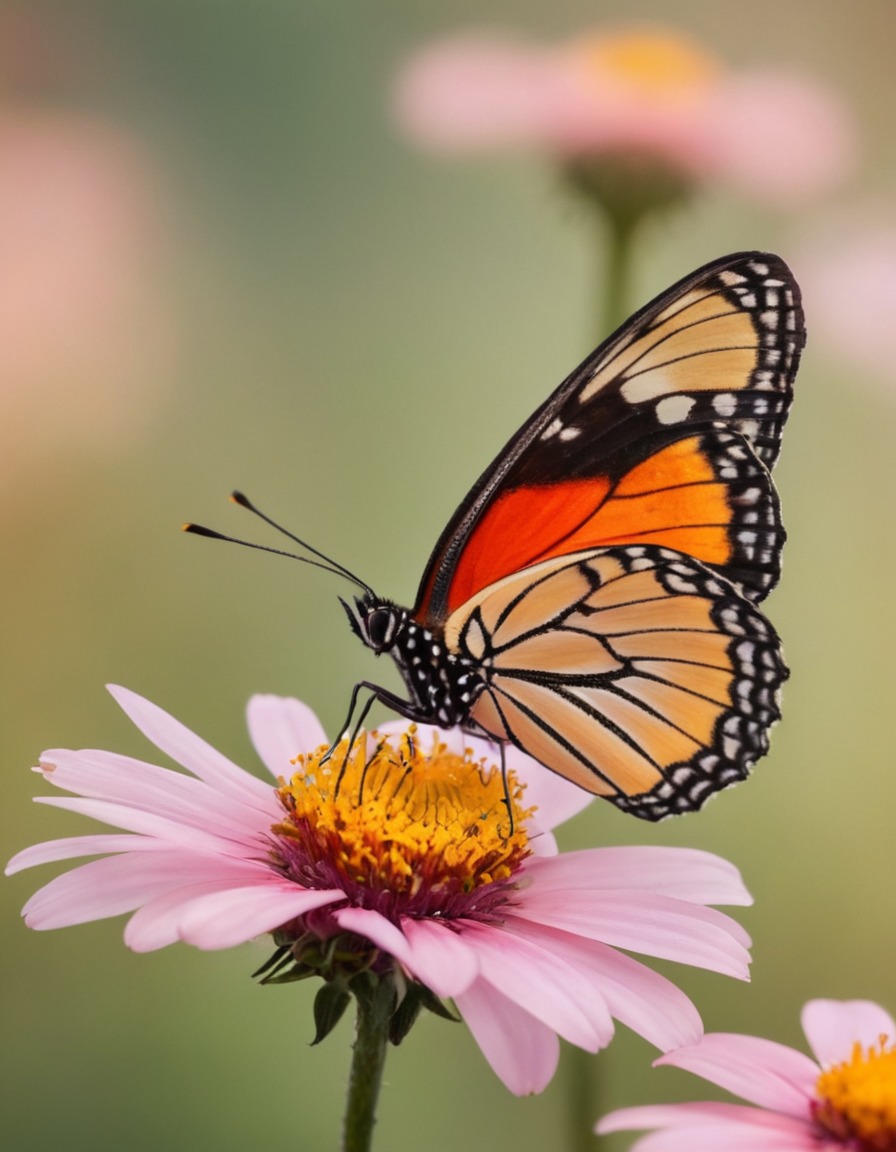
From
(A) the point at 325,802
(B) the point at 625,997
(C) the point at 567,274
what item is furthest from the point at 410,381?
(B) the point at 625,997

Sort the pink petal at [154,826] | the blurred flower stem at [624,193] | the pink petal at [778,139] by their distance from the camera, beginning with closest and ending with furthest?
the pink petal at [154,826] → the blurred flower stem at [624,193] → the pink petal at [778,139]

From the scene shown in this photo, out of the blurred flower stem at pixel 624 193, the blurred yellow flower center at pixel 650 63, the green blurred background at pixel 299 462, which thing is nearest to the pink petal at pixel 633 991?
the green blurred background at pixel 299 462

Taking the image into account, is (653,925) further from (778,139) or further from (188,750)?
(778,139)

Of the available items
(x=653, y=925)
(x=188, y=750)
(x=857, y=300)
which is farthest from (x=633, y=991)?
(x=857, y=300)

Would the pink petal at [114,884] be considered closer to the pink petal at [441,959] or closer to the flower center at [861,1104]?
the pink petal at [441,959]

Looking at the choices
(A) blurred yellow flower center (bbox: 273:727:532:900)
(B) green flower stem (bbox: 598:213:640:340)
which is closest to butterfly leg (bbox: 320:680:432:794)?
(A) blurred yellow flower center (bbox: 273:727:532:900)

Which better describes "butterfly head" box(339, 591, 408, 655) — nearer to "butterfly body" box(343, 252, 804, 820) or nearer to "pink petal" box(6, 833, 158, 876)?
"butterfly body" box(343, 252, 804, 820)

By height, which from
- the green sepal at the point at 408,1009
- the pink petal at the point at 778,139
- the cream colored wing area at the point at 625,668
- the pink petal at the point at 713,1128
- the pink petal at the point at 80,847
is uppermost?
the pink petal at the point at 778,139
